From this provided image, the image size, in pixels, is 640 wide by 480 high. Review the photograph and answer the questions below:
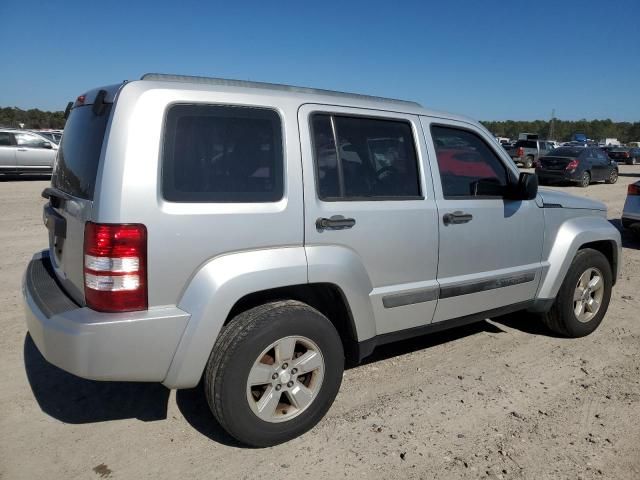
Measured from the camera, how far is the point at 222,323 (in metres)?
2.57

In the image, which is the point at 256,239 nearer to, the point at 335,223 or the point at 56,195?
the point at 335,223

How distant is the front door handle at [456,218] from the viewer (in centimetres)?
341

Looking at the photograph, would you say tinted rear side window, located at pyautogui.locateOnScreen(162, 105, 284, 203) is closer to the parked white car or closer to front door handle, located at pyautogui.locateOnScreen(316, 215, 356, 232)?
front door handle, located at pyautogui.locateOnScreen(316, 215, 356, 232)

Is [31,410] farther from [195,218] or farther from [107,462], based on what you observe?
[195,218]

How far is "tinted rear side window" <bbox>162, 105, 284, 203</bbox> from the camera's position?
8.20ft

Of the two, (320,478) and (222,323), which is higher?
(222,323)

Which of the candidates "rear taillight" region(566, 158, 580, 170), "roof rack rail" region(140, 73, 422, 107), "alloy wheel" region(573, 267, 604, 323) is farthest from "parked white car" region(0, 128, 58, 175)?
"rear taillight" region(566, 158, 580, 170)

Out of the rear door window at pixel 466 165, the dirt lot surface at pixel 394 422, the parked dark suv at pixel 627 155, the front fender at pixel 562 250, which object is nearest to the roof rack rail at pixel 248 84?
the rear door window at pixel 466 165

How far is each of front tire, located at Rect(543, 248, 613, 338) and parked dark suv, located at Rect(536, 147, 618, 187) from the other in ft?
50.6

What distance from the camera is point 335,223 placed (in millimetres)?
2896

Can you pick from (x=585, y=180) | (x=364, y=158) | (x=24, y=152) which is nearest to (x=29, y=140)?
(x=24, y=152)

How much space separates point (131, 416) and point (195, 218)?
4.82 ft

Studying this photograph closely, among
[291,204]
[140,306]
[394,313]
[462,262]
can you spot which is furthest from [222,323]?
[462,262]

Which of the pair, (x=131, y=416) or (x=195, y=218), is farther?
(x=131, y=416)
